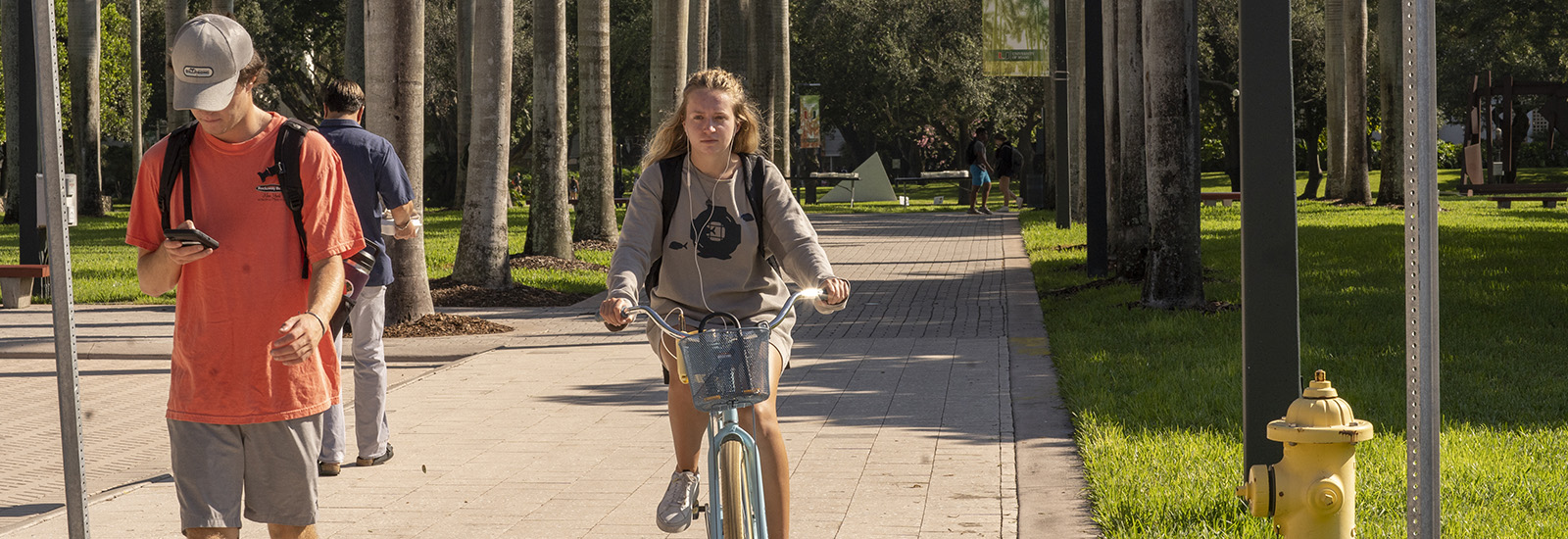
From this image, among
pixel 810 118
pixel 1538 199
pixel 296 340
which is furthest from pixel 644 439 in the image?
pixel 810 118

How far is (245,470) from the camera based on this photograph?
377cm

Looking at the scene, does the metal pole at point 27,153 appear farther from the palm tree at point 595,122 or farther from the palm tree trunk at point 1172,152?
the palm tree trunk at point 1172,152

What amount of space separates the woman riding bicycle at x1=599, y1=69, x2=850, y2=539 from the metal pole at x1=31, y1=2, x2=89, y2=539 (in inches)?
60.8

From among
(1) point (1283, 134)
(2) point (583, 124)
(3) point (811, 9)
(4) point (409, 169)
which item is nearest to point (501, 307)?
(4) point (409, 169)

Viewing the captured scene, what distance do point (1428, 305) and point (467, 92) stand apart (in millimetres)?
28999

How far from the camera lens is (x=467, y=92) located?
3048 cm

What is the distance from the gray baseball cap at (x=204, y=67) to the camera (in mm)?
3484

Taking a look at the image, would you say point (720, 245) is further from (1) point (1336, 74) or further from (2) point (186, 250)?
(1) point (1336, 74)

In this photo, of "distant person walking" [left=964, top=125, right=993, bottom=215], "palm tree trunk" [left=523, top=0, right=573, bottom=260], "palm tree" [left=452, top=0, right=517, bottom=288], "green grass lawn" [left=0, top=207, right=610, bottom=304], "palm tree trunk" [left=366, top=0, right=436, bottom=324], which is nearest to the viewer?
"palm tree trunk" [left=366, top=0, right=436, bottom=324]

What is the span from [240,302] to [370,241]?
2.83 metres

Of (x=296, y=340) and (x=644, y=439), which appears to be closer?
(x=296, y=340)

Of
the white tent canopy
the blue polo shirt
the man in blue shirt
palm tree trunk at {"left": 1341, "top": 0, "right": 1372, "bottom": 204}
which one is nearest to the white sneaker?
the man in blue shirt

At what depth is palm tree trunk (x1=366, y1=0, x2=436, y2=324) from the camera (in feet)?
37.4

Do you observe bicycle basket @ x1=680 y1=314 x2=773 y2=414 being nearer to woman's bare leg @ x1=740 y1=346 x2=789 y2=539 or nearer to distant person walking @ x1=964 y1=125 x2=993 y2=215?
woman's bare leg @ x1=740 y1=346 x2=789 y2=539
